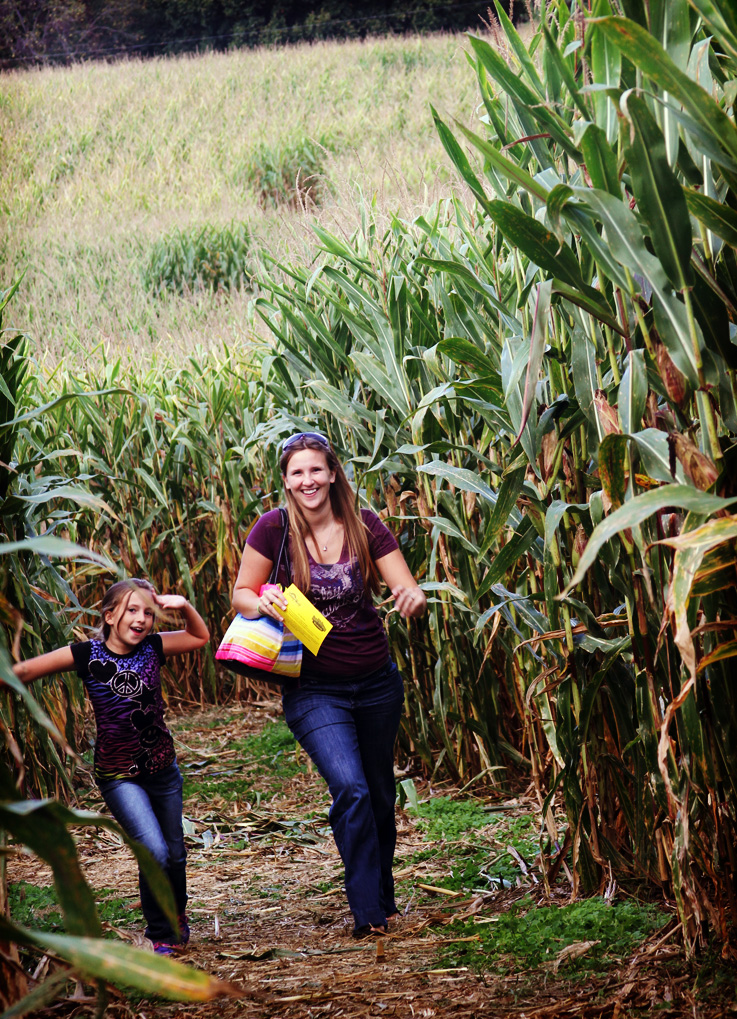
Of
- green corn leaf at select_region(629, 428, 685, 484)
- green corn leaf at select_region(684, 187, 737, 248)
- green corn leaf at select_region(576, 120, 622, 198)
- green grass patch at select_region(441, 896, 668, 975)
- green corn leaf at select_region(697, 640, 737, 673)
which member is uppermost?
green corn leaf at select_region(576, 120, 622, 198)

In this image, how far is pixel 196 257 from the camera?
16.5 metres

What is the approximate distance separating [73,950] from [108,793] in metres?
2.04

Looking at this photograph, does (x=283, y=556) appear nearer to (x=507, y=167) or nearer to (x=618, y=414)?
(x=618, y=414)

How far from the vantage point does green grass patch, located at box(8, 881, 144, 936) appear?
9.74 ft

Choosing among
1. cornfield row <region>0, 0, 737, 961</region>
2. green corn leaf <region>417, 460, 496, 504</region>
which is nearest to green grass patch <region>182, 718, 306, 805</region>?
cornfield row <region>0, 0, 737, 961</region>

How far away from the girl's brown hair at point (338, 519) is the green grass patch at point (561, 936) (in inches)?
42.3

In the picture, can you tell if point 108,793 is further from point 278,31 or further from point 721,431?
point 278,31

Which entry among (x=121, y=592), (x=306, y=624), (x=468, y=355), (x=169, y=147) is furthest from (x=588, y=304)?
(x=169, y=147)

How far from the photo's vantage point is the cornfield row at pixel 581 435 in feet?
5.35

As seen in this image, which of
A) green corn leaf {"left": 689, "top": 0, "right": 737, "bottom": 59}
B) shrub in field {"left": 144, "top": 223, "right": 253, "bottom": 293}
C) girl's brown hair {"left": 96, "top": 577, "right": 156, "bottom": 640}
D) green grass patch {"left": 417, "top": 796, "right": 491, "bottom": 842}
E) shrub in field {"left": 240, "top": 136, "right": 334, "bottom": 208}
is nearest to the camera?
green corn leaf {"left": 689, "top": 0, "right": 737, "bottom": 59}

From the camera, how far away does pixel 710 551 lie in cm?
162

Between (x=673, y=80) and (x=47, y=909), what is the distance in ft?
10.1

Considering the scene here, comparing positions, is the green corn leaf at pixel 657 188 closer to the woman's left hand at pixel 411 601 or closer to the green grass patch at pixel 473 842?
the woman's left hand at pixel 411 601

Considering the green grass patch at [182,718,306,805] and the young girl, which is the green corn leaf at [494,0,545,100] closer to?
the young girl
